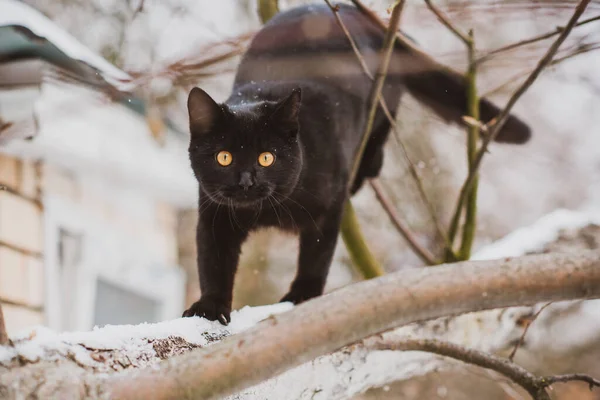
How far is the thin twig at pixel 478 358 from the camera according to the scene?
1352mm

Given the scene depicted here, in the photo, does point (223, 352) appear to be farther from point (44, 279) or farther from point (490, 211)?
point (490, 211)

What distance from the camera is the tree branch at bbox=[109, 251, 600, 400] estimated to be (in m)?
0.81

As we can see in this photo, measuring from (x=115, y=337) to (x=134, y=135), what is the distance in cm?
258

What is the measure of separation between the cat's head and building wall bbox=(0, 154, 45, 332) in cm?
136

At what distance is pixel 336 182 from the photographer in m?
1.84

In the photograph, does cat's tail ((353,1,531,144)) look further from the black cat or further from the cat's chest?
the cat's chest

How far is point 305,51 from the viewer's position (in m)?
2.13

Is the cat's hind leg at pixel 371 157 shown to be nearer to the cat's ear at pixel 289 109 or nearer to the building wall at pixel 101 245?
the cat's ear at pixel 289 109

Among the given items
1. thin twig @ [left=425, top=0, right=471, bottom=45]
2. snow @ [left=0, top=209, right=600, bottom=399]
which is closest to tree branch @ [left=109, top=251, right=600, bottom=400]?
snow @ [left=0, top=209, right=600, bottom=399]

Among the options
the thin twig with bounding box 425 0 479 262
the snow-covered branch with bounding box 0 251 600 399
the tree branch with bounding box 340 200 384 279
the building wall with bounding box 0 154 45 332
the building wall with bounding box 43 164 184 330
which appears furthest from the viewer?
the building wall with bounding box 43 164 184 330

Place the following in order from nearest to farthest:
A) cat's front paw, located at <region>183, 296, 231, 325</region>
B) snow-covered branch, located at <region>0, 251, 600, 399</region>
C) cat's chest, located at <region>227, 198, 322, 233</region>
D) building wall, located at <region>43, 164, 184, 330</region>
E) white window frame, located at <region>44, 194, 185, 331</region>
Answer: snow-covered branch, located at <region>0, 251, 600, 399</region>, cat's front paw, located at <region>183, 296, 231, 325</region>, cat's chest, located at <region>227, 198, 322, 233</region>, white window frame, located at <region>44, 194, 185, 331</region>, building wall, located at <region>43, 164, 184, 330</region>

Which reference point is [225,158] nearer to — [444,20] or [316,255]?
[316,255]

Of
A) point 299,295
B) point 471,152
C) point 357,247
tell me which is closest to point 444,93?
point 471,152

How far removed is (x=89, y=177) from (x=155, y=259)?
686 mm
